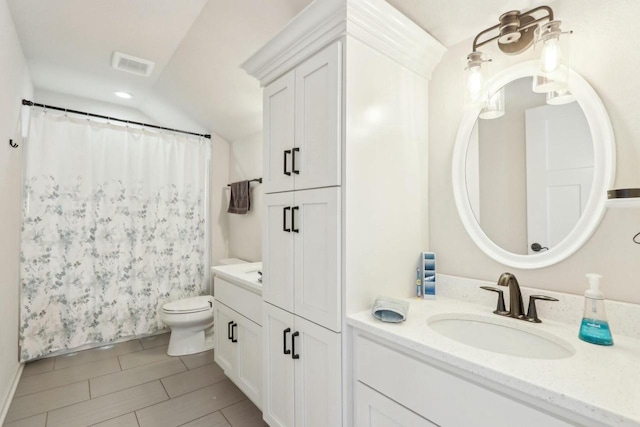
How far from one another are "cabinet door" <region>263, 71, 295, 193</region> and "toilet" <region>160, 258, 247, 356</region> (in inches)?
66.3

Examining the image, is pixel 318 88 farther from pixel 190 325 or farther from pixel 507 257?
pixel 190 325

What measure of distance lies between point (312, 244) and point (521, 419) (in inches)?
34.2

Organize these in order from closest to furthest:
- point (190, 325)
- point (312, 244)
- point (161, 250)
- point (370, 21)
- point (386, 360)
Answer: point (386, 360), point (370, 21), point (312, 244), point (190, 325), point (161, 250)

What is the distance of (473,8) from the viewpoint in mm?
1289

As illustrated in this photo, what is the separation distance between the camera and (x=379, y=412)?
1.09 metres

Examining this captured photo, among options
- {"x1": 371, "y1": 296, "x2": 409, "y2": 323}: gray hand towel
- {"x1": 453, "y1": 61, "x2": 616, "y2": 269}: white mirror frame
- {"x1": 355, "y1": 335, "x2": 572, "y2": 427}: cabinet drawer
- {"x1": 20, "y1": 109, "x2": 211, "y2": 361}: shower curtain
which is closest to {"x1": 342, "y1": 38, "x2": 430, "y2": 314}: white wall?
{"x1": 371, "y1": 296, "x2": 409, "y2": 323}: gray hand towel

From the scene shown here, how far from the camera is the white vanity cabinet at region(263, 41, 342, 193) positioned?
1221 mm

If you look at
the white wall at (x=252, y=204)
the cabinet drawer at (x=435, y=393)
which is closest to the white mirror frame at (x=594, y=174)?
the cabinet drawer at (x=435, y=393)

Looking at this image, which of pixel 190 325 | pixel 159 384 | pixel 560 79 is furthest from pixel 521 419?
pixel 190 325

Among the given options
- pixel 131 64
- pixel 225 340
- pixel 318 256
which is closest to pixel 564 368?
pixel 318 256

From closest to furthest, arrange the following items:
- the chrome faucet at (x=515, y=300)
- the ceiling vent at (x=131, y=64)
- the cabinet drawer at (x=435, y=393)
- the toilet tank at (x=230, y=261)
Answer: the cabinet drawer at (x=435, y=393) < the chrome faucet at (x=515, y=300) < the ceiling vent at (x=131, y=64) < the toilet tank at (x=230, y=261)

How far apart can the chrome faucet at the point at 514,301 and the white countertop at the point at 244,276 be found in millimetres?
1181

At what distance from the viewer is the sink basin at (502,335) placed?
1.03 m

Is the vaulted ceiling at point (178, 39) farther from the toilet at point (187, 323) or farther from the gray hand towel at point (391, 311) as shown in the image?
the toilet at point (187, 323)
